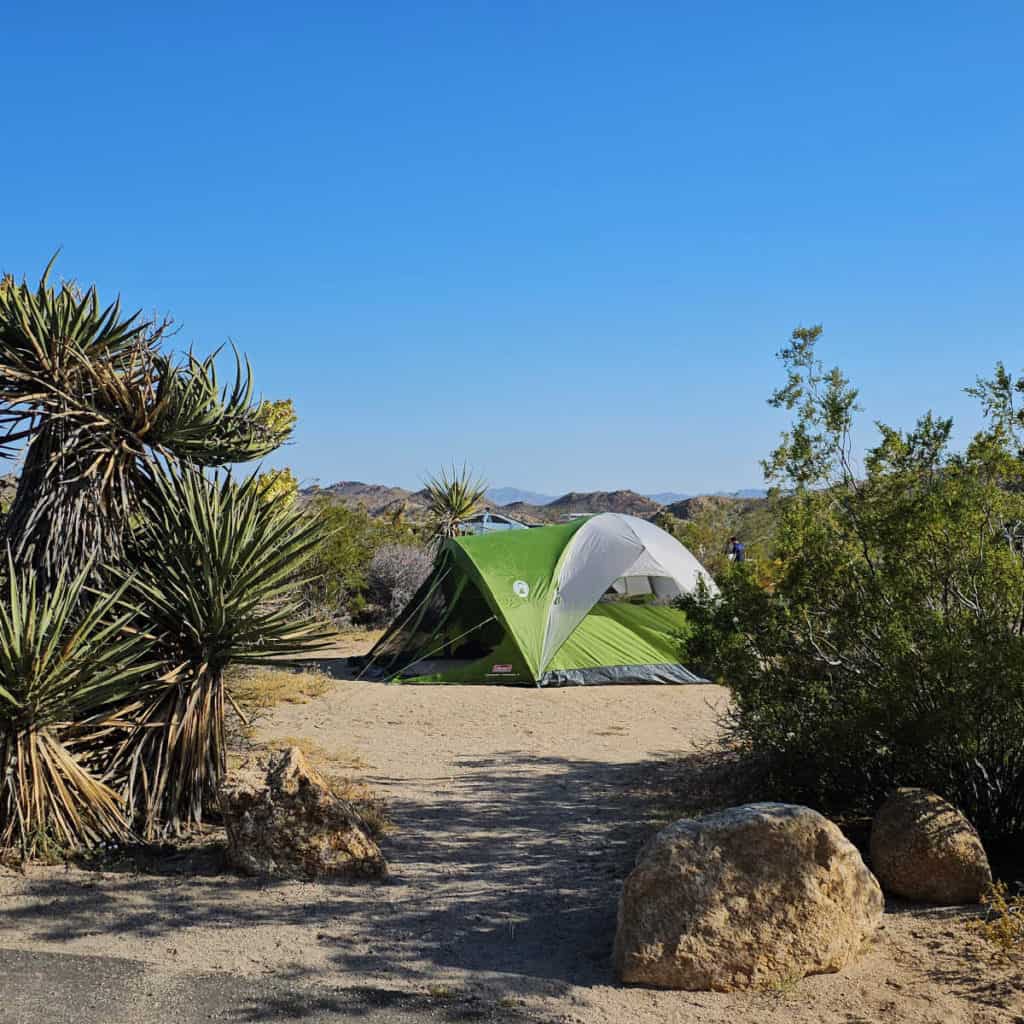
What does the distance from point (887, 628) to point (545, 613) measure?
7380 mm

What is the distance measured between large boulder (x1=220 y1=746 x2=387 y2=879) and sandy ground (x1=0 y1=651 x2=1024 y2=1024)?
13cm

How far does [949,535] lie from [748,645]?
4.11 feet

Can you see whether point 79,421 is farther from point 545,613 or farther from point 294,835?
point 545,613

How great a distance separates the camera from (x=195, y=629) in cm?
624

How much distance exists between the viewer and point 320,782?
589 cm

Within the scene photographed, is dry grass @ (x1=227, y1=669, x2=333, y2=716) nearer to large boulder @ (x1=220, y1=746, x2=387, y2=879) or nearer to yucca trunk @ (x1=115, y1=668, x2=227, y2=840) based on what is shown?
yucca trunk @ (x1=115, y1=668, x2=227, y2=840)

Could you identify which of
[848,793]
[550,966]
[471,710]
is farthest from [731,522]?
[550,966]

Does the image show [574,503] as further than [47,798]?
Yes

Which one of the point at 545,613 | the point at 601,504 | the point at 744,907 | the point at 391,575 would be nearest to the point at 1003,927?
the point at 744,907

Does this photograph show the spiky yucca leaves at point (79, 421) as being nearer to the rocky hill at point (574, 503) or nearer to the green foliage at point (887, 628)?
the green foliage at point (887, 628)

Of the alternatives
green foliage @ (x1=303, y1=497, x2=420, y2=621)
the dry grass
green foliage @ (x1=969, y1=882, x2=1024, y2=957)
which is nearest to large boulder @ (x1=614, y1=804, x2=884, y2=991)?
green foliage @ (x1=969, y1=882, x2=1024, y2=957)

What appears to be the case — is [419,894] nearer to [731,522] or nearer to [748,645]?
[748,645]

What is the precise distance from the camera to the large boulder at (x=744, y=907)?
4.42 m

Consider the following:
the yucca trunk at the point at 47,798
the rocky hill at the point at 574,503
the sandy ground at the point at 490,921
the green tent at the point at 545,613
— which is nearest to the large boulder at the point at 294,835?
the sandy ground at the point at 490,921
